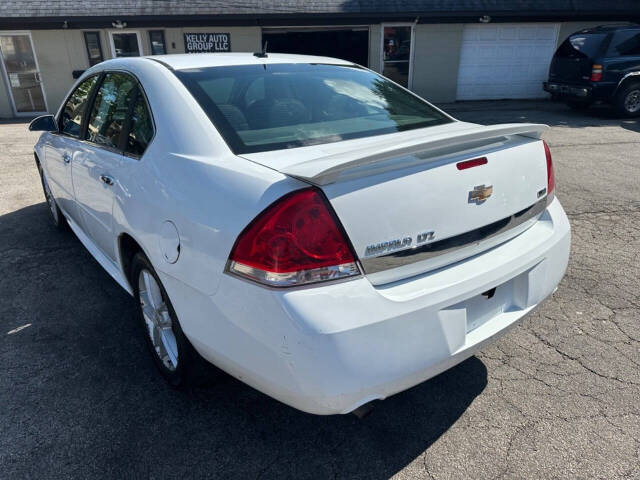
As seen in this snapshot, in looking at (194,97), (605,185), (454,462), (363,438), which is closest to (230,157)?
(194,97)

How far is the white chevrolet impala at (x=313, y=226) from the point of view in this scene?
1743mm

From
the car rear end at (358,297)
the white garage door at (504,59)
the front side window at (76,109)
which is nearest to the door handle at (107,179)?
the front side window at (76,109)

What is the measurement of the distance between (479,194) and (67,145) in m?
3.07

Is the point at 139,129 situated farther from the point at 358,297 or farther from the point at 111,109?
the point at 358,297

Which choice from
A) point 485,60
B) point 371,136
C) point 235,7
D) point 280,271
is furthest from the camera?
point 485,60

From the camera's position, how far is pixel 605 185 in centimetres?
625

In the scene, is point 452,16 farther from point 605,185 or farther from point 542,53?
point 605,185

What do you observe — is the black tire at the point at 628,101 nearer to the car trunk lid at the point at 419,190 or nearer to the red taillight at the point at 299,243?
the car trunk lid at the point at 419,190

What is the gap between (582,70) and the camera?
1195 cm

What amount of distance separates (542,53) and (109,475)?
1807cm

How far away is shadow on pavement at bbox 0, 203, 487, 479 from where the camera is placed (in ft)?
7.01

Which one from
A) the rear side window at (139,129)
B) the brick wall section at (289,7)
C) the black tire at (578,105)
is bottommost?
the black tire at (578,105)

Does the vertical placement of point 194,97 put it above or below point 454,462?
above

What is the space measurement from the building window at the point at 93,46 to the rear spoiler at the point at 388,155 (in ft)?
49.5
